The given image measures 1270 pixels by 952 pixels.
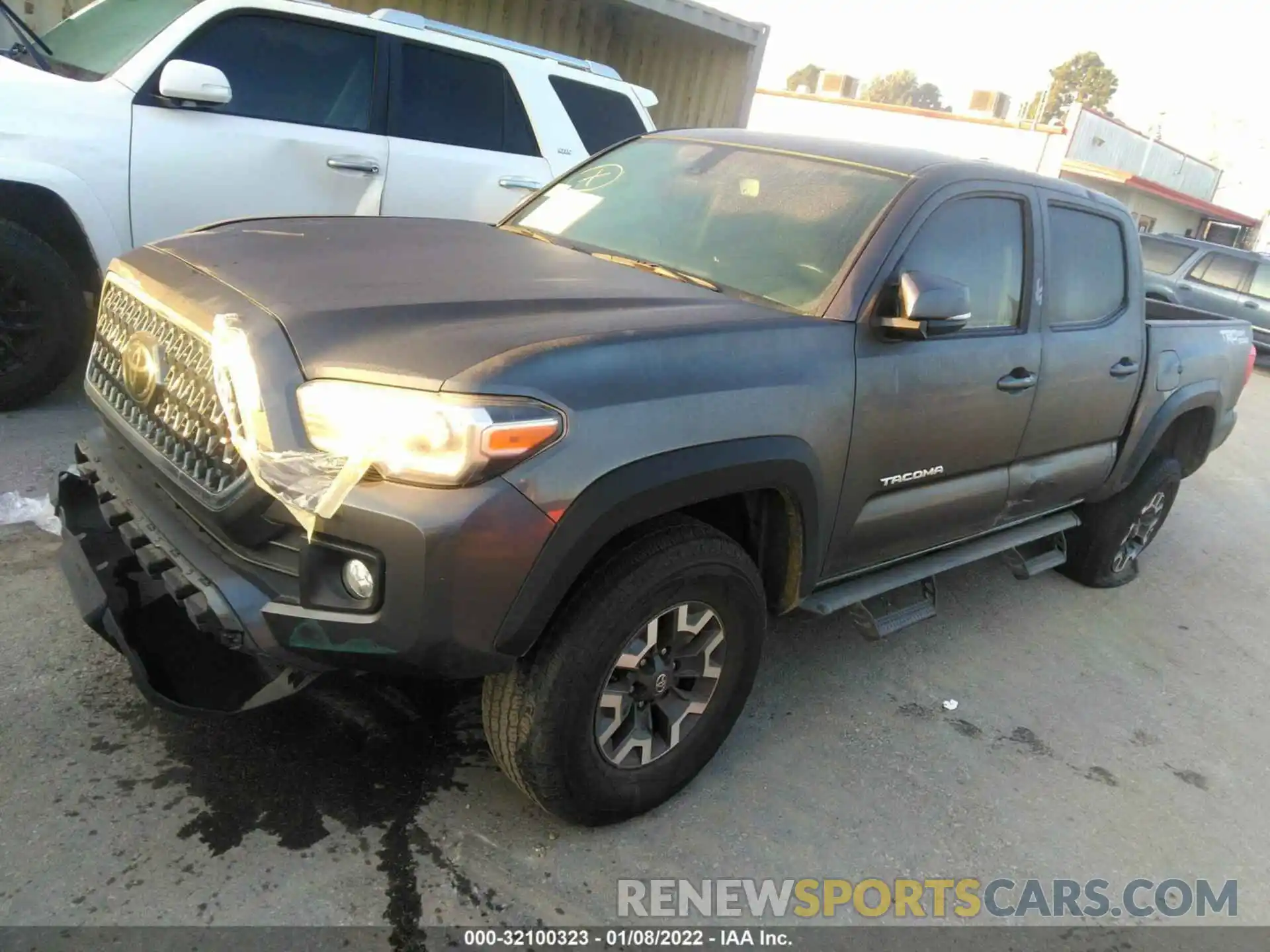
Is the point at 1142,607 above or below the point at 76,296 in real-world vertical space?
below

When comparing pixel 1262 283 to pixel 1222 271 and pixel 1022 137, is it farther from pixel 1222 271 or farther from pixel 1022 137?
pixel 1022 137

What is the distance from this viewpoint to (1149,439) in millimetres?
4582

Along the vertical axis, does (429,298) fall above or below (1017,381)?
above

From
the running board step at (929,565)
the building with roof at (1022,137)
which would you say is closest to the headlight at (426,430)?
the running board step at (929,565)

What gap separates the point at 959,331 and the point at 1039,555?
1.77 m

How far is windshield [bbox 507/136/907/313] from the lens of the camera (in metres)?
3.13

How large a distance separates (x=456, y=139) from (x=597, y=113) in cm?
115

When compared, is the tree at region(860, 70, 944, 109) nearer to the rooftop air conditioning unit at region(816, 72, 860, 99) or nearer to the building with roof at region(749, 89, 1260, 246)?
the rooftop air conditioning unit at region(816, 72, 860, 99)

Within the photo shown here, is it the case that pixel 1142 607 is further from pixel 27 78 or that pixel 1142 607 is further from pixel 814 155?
pixel 27 78

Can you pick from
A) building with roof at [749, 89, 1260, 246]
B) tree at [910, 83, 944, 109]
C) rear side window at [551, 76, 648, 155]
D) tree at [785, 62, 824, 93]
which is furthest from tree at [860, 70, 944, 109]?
rear side window at [551, 76, 648, 155]

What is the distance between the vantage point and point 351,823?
2570 millimetres

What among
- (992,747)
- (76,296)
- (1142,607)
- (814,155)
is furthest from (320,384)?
(1142,607)

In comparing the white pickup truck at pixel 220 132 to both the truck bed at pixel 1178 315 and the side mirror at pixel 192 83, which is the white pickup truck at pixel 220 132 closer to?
the side mirror at pixel 192 83

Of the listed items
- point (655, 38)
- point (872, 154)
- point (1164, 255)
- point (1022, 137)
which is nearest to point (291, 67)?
point (872, 154)
